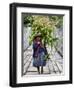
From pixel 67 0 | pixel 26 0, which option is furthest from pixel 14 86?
pixel 67 0

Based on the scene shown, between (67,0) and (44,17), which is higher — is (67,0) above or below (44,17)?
above

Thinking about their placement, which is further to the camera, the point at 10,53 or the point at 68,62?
the point at 68,62

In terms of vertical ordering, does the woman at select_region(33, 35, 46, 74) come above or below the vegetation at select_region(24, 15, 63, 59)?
below

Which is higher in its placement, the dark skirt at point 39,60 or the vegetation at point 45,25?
the vegetation at point 45,25

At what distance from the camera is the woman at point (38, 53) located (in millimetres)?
1853

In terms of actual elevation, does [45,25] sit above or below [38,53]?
above

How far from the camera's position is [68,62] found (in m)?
1.95

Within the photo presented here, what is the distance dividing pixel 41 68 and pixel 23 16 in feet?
1.15

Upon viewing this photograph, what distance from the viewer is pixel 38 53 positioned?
1.86 metres

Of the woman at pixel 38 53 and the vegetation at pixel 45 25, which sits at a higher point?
the vegetation at pixel 45 25

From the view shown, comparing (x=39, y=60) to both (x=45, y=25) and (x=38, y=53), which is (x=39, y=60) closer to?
(x=38, y=53)

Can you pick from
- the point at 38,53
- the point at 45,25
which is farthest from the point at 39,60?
the point at 45,25

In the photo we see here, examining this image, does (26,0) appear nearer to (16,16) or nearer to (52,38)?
(16,16)

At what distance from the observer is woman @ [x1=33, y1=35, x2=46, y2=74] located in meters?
1.85
